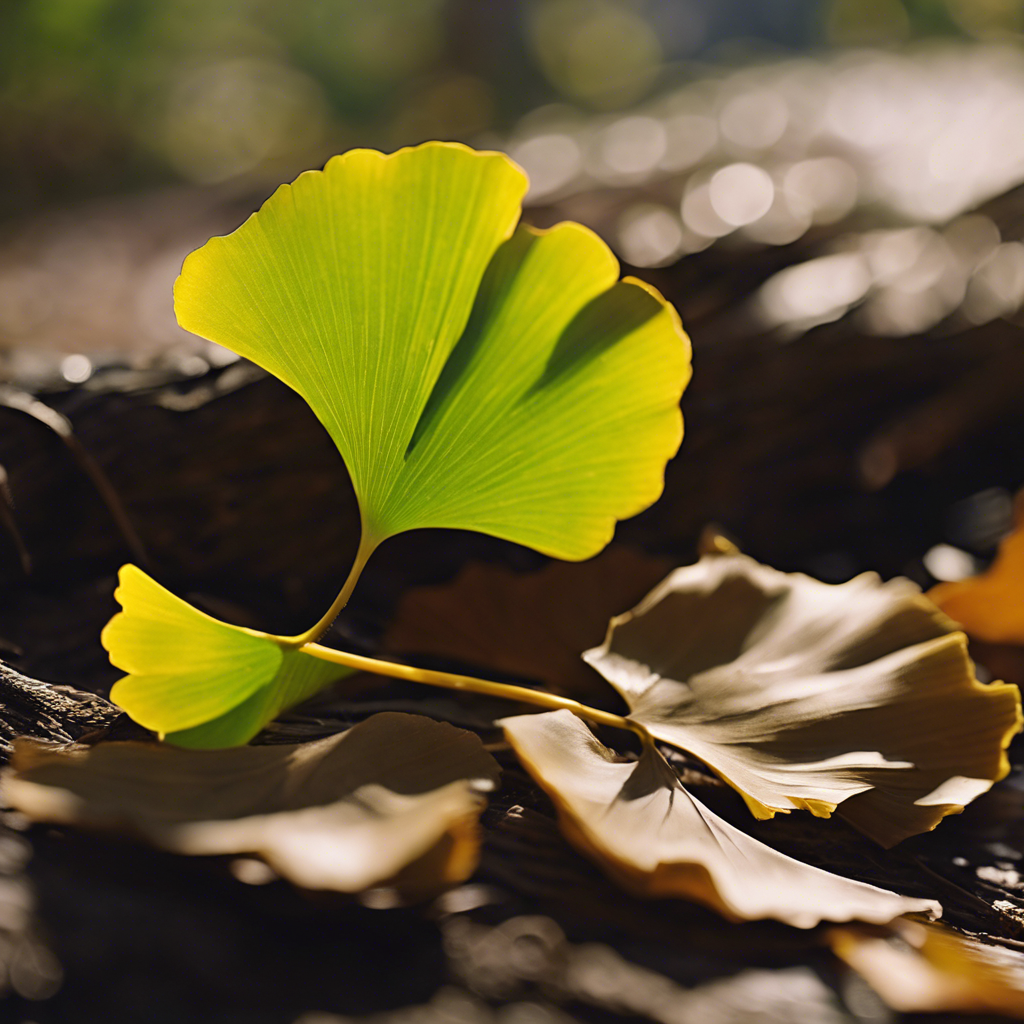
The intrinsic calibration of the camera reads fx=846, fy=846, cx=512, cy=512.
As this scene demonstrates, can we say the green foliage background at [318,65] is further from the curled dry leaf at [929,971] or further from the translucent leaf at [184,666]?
the curled dry leaf at [929,971]

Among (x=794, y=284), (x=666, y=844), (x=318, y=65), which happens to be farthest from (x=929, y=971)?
(x=318, y=65)

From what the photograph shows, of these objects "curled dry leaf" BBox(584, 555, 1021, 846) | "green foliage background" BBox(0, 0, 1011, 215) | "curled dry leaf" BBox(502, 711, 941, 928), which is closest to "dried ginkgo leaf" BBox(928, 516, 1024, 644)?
"curled dry leaf" BBox(584, 555, 1021, 846)

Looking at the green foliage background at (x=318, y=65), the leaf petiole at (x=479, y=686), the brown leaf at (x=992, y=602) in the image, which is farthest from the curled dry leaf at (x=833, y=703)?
the green foliage background at (x=318, y=65)

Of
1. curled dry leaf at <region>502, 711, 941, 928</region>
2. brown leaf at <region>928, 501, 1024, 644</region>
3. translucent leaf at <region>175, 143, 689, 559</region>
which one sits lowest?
curled dry leaf at <region>502, 711, 941, 928</region>

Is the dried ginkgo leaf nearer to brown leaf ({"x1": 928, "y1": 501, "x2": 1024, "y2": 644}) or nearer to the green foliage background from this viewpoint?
brown leaf ({"x1": 928, "y1": 501, "x2": 1024, "y2": 644})

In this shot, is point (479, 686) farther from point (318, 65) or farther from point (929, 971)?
point (318, 65)

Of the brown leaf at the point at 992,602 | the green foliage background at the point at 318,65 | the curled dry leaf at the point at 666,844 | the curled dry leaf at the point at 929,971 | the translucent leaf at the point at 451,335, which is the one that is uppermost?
the green foliage background at the point at 318,65

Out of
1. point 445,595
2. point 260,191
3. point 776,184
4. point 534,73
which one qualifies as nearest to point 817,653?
point 445,595
